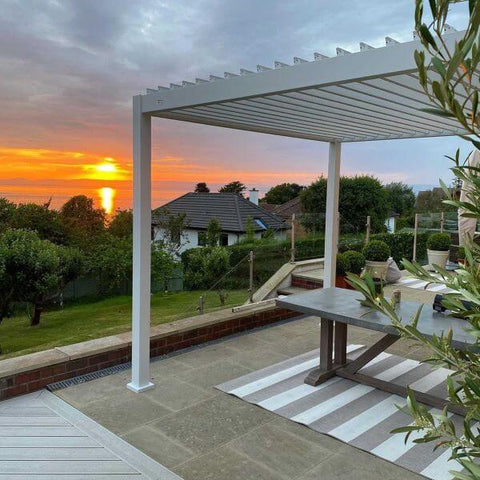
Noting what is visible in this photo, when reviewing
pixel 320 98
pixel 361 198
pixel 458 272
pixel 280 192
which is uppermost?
pixel 280 192

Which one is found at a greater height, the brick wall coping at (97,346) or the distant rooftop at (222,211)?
the distant rooftop at (222,211)

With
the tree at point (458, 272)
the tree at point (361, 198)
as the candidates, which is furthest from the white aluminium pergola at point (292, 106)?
the tree at point (361, 198)

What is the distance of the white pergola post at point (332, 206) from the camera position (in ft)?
18.6

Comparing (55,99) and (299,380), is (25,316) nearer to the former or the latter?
(55,99)

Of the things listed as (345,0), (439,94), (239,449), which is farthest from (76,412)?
(345,0)

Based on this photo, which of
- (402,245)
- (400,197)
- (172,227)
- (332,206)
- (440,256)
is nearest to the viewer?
(332,206)

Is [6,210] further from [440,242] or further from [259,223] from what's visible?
[440,242]

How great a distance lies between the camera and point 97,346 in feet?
14.6

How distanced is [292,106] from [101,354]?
294 centimetres

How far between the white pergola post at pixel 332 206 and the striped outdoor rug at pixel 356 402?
1.41m

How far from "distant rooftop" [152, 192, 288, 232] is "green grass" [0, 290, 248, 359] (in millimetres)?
9485

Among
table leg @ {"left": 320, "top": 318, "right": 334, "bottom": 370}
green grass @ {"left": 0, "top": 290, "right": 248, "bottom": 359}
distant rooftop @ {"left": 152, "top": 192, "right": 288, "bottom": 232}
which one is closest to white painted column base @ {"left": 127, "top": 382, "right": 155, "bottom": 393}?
table leg @ {"left": 320, "top": 318, "right": 334, "bottom": 370}

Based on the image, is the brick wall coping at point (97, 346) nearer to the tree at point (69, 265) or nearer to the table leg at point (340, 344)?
the table leg at point (340, 344)

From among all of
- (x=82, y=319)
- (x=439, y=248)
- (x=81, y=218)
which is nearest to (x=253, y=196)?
(x=81, y=218)
